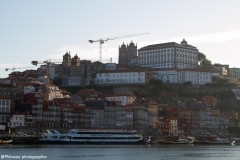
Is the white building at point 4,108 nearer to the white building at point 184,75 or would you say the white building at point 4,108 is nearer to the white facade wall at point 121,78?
the white facade wall at point 121,78

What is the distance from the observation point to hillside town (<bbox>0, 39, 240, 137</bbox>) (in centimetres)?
11619

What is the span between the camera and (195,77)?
15712 cm

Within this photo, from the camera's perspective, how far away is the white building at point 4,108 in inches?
4439

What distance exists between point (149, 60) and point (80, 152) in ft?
279

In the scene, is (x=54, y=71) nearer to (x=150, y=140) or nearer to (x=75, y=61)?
(x=75, y=61)

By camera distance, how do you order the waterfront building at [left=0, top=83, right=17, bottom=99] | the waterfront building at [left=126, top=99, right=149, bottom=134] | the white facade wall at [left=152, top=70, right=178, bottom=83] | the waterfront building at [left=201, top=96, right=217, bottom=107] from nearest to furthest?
the waterfront building at [left=0, top=83, right=17, bottom=99]
the waterfront building at [left=126, top=99, right=149, bottom=134]
the waterfront building at [left=201, top=96, right=217, bottom=107]
the white facade wall at [left=152, top=70, right=178, bottom=83]

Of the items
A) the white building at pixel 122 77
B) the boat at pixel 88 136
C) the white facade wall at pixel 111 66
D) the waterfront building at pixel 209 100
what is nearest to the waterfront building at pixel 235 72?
the white facade wall at pixel 111 66

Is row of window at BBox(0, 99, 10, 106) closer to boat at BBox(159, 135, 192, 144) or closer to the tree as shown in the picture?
boat at BBox(159, 135, 192, 144)

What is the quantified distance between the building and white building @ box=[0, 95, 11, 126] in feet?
236

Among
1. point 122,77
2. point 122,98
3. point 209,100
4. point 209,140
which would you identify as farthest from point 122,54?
point 209,140

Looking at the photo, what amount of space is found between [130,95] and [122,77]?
15.3 metres

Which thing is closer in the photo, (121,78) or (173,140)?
(173,140)

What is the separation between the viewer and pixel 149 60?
169 meters

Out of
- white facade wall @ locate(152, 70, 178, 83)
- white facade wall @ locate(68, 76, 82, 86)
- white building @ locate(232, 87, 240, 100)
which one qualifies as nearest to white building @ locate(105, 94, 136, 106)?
white facade wall @ locate(68, 76, 82, 86)
